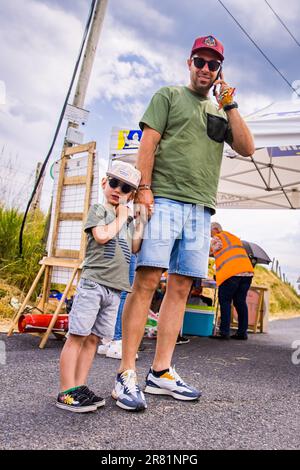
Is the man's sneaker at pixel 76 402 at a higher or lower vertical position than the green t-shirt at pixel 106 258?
lower

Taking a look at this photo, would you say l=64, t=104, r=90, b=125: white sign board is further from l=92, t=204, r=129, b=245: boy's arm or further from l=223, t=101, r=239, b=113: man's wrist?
l=92, t=204, r=129, b=245: boy's arm

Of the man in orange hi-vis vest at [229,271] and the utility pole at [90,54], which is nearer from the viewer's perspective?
the man in orange hi-vis vest at [229,271]

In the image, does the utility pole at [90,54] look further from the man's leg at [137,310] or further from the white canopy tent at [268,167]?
the man's leg at [137,310]

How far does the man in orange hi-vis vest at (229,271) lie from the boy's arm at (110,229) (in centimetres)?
384

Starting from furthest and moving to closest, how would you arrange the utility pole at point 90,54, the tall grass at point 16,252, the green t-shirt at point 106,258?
the utility pole at point 90,54, the tall grass at point 16,252, the green t-shirt at point 106,258

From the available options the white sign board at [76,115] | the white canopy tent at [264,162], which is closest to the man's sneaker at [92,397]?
the white canopy tent at [264,162]

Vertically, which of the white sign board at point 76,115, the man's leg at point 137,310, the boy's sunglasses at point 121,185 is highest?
the white sign board at point 76,115

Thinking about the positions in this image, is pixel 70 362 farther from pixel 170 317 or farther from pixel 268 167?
pixel 268 167

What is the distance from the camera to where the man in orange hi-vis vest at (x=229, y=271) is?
593cm

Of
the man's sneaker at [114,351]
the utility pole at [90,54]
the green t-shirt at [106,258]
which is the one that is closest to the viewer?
the green t-shirt at [106,258]

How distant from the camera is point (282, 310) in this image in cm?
1325

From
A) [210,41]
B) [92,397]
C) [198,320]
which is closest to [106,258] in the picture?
[92,397]

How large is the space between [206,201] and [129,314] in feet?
2.27
